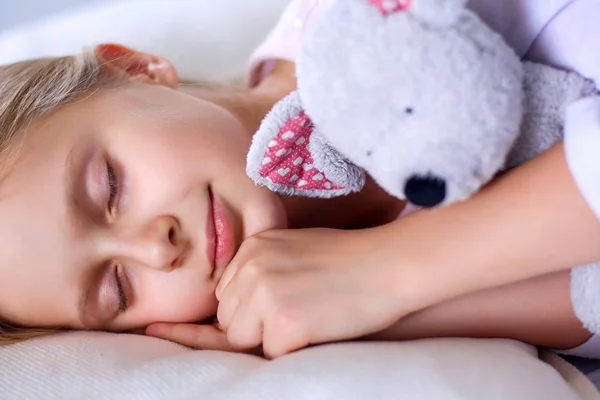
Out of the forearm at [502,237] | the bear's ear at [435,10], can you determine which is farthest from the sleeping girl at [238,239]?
the bear's ear at [435,10]

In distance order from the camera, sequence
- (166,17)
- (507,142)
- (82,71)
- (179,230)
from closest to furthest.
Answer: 1. (507,142)
2. (179,230)
3. (82,71)
4. (166,17)

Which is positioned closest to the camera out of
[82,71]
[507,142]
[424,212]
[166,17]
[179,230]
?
[507,142]

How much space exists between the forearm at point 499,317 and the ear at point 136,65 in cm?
53

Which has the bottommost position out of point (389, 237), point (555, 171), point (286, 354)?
point (286, 354)

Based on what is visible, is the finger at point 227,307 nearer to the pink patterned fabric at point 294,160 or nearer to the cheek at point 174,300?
the cheek at point 174,300

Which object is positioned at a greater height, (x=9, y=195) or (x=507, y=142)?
(x=507, y=142)

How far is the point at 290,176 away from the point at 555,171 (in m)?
0.25

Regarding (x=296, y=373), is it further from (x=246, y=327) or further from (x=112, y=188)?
(x=112, y=188)

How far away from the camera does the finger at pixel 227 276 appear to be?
2.41ft

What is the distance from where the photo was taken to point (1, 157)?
0.75 meters

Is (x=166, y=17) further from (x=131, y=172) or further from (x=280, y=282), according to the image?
(x=280, y=282)

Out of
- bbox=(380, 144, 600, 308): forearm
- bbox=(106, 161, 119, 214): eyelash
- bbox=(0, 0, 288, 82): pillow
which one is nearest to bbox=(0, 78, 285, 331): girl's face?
bbox=(106, 161, 119, 214): eyelash

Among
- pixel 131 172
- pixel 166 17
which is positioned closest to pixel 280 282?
pixel 131 172

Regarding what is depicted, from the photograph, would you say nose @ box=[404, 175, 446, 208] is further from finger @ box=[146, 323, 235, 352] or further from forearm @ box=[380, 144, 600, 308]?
finger @ box=[146, 323, 235, 352]
